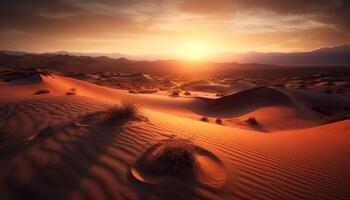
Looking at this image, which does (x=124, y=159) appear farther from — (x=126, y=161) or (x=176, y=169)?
(x=176, y=169)

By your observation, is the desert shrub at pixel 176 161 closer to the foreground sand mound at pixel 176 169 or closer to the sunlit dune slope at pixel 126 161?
the foreground sand mound at pixel 176 169

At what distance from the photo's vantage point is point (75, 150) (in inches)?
139

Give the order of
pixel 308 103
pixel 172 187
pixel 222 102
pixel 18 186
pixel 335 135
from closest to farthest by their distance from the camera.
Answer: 1. pixel 18 186
2. pixel 172 187
3. pixel 335 135
4. pixel 308 103
5. pixel 222 102

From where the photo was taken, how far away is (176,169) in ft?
10.3

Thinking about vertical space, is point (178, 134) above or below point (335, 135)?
above

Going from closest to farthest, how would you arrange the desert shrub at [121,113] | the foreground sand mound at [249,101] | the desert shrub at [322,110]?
the desert shrub at [121,113] < the desert shrub at [322,110] < the foreground sand mound at [249,101]

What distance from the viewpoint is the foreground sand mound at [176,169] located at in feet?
9.78

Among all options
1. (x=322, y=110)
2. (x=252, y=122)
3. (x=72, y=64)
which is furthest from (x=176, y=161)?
(x=72, y=64)

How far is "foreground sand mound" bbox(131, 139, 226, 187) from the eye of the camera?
2980mm

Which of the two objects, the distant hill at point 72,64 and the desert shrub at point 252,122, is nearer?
the desert shrub at point 252,122

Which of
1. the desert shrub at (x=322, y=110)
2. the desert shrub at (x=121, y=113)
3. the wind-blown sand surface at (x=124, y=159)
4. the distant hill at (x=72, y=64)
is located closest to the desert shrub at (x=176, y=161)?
the wind-blown sand surface at (x=124, y=159)

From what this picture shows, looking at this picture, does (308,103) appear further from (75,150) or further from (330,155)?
(75,150)

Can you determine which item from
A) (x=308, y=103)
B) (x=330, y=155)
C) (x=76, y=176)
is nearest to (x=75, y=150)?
(x=76, y=176)

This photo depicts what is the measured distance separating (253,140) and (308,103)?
8.68 meters
